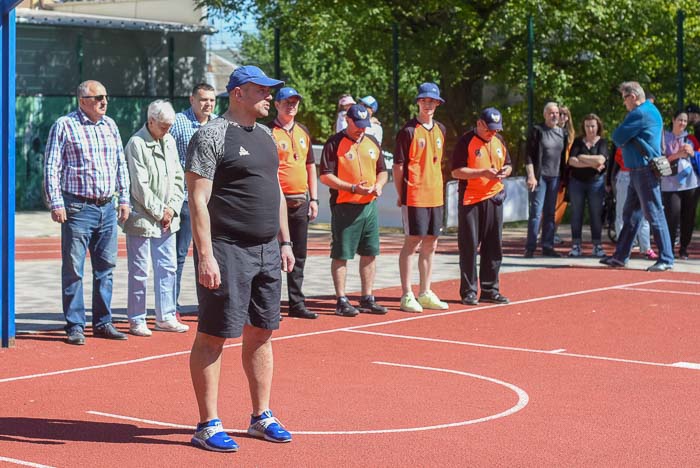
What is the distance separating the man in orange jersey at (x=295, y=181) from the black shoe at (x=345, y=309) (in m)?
0.26

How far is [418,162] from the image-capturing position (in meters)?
12.5

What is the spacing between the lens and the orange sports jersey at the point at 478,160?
12922 mm

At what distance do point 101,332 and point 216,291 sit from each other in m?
4.05

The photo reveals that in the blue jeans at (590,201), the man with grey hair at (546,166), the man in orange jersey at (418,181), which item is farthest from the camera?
the blue jeans at (590,201)

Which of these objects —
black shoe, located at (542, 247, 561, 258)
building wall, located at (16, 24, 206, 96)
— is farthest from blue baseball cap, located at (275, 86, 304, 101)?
building wall, located at (16, 24, 206, 96)

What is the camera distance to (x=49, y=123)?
29.7 metres

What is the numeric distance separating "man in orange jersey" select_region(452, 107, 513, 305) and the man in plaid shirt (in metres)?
3.75

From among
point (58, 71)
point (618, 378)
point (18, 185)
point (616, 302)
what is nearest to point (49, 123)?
point (18, 185)

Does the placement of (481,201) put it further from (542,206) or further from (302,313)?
(542,206)

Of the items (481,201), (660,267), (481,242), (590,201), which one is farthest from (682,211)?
(481,201)

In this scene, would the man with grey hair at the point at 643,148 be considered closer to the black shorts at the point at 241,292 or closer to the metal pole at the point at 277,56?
the black shorts at the point at 241,292

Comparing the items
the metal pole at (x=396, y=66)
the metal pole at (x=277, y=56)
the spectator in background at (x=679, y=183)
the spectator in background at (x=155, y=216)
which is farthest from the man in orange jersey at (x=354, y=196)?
the metal pole at (x=277, y=56)

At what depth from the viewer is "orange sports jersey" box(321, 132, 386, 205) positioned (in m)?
12.2

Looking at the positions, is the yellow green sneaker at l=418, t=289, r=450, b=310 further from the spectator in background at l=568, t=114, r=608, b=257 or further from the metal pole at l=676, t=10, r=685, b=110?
the metal pole at l=676, t=10, r=685, b=110
